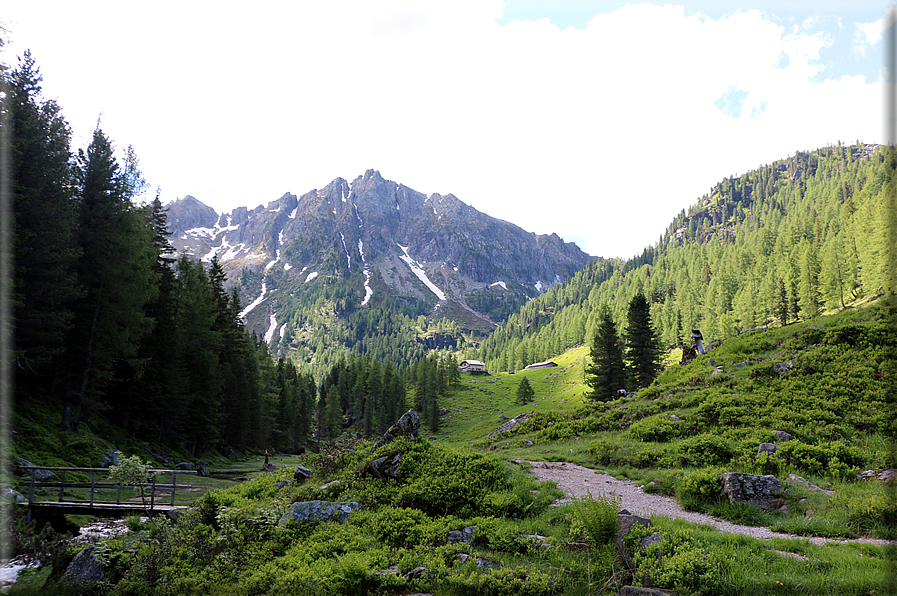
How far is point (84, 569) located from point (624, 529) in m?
13.8

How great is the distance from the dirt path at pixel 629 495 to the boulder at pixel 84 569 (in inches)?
506

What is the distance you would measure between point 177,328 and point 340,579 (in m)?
34.8

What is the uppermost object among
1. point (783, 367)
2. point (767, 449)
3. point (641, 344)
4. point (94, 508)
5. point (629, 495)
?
point (641, 344)

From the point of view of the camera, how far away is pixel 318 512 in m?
12.3

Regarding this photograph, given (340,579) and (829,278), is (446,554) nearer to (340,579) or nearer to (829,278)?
(340,579)

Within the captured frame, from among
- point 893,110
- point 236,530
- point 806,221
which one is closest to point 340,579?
point 236,530

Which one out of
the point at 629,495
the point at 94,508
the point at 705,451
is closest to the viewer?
the point at 629,495

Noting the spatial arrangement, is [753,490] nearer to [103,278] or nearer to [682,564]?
[682,564]

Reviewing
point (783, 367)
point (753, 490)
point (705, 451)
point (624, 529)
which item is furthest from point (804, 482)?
point (783, 367)

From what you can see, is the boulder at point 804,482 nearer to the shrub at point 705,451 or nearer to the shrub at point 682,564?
the shrub at point 705,451

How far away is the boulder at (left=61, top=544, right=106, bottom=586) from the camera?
1009 centimetres

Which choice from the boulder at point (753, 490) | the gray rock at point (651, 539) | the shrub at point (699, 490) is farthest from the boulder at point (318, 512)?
the boulder at point (753, 490)

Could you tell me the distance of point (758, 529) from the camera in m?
9.48

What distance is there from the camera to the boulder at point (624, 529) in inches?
309
